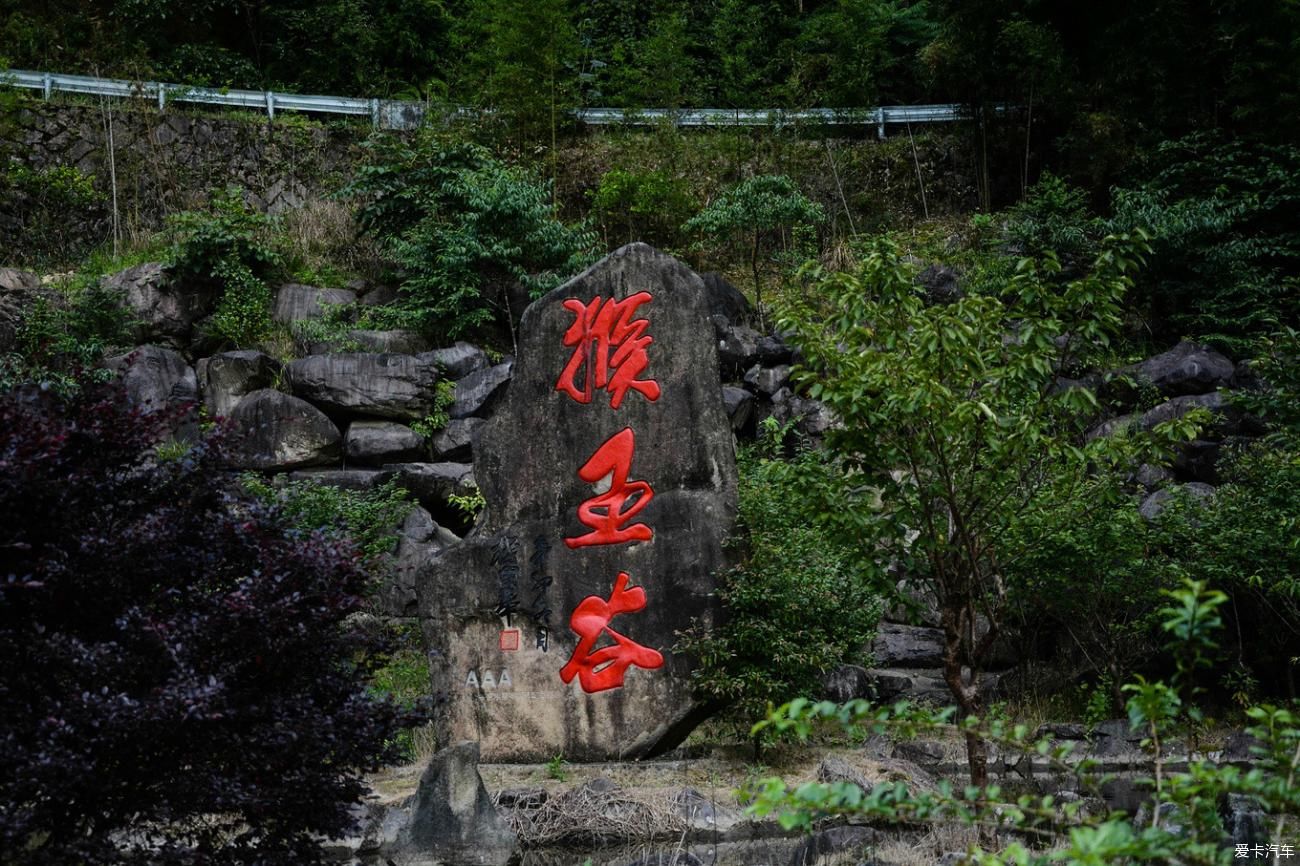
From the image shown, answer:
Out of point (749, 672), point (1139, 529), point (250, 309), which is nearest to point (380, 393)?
point (250, 309)

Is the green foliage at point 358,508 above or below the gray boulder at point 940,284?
below

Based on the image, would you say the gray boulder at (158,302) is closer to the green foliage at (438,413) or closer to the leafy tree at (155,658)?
the green foliage at (438,413)

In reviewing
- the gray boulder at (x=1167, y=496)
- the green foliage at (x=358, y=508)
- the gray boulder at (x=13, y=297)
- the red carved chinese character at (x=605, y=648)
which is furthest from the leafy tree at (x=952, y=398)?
the gray boulder at (x=13, y=297)

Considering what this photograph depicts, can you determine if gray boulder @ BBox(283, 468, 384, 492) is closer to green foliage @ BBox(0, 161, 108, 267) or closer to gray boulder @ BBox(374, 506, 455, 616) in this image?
gray boulder @ BBox(374, 506, 455, 616)

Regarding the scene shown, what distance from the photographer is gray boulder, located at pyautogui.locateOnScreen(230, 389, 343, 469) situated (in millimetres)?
13109

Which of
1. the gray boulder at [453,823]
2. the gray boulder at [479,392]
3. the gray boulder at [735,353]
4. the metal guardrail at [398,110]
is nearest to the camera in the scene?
the gray boulder at [453,823]

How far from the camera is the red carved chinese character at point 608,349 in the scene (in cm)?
793

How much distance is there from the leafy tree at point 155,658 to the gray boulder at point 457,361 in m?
8.85

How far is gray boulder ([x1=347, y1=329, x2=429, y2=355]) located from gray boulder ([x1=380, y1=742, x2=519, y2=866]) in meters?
8.35

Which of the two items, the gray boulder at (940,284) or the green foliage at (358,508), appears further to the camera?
the gray boulder at (940,284)

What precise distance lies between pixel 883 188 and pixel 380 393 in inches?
330

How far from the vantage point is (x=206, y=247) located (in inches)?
572

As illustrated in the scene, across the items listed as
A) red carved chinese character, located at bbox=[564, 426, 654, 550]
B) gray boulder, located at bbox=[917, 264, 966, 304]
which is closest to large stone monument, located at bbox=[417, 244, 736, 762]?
red carved chinese character, located at bbox=[564, 426, 654, 550]

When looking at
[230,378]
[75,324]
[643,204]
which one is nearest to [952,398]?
[230,378]
